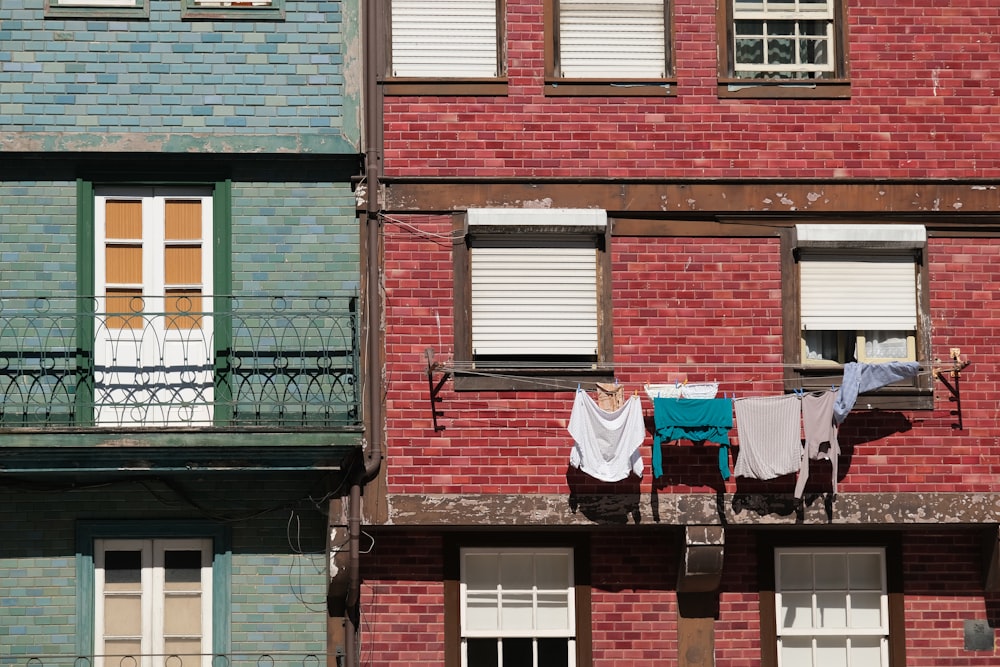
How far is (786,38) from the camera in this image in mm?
14156

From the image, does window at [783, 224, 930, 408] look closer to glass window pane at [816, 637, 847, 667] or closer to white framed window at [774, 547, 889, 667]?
white framed window at [774, 547, 889, 667]

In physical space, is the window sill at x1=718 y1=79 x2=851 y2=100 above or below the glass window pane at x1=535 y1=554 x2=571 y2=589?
above

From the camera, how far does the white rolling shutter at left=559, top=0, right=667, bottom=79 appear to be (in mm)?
14031

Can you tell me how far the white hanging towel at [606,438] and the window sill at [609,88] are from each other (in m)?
2.82

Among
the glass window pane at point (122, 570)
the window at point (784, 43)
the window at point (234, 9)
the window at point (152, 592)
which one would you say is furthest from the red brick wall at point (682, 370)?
the glass window pane at point (122, 570)

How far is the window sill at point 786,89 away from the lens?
45.8ft

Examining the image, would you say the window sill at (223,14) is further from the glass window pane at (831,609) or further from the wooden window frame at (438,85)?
the glass window pane at (831,609)

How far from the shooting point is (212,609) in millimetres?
13469

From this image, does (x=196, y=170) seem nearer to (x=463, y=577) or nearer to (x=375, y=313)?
(x=375, y=313)

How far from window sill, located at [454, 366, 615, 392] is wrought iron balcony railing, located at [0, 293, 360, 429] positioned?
1.02 m

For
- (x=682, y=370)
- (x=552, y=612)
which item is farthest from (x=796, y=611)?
(x=682, y=370)

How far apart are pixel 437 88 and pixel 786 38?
10.7 ft

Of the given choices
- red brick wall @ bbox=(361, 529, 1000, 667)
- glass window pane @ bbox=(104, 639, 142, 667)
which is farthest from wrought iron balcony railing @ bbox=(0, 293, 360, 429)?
glass window pane @ bbox=(104, 639, 142, 667)

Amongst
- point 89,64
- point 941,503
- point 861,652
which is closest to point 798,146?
point 941,503
